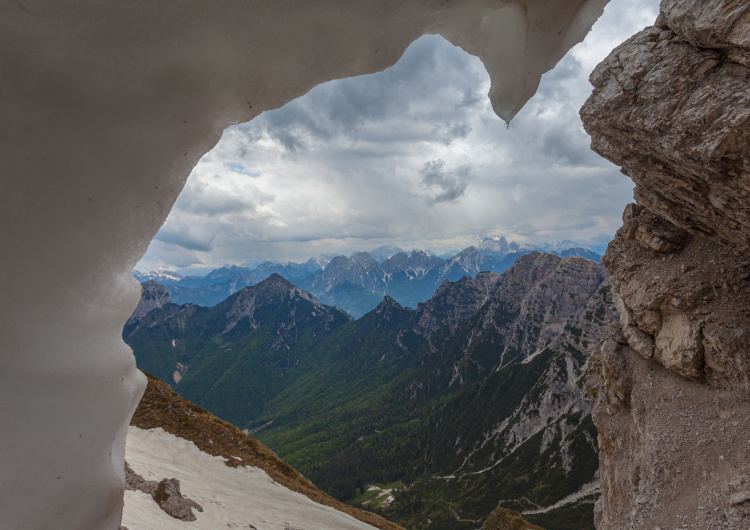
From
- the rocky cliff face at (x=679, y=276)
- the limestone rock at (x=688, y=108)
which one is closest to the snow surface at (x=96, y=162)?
the limestone rock at (x=688, y=108)

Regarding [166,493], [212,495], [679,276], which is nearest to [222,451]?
[212,495]

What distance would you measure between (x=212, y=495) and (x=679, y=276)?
159ft

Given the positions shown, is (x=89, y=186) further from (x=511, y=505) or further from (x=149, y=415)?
(x=511, y=505)

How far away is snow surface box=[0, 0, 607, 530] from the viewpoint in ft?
11.7

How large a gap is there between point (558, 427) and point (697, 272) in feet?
625

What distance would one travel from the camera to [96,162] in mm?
4066

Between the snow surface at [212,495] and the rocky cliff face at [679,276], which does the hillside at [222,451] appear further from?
the rocky cliff face at [679,276]

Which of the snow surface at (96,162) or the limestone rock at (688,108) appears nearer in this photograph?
the snow surface at (96,162)

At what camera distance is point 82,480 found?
4.17m

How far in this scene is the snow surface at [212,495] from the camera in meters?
23.1

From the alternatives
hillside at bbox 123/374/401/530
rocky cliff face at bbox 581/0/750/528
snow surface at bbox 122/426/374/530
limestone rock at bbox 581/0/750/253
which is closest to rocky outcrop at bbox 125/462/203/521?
snow surface at bbox 122/426/374/530

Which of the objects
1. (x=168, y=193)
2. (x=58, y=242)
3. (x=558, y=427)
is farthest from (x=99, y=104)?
(x=558, y=427)

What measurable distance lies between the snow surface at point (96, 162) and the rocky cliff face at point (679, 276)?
15.1 metres

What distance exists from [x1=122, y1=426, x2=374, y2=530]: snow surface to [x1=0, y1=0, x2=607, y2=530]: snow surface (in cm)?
2095
